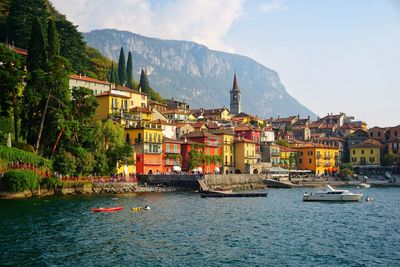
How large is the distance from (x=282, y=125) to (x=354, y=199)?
103 m

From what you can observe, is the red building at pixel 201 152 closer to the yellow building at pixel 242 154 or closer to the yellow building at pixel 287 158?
the yellow building at pixel 242 154

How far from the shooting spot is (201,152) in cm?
9262

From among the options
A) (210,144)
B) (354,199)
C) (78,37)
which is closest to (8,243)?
(354,199)

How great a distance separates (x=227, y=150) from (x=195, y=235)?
69.6m

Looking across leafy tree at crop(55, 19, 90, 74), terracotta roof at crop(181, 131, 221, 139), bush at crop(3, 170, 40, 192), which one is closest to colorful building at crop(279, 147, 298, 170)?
terracotta roof at crop(181, 131, 221, 139)

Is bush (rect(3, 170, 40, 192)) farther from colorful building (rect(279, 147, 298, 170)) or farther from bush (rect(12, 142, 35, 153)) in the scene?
colorful building (rect(279, 147, 298, 170))

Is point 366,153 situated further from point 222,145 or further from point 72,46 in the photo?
point 72,46

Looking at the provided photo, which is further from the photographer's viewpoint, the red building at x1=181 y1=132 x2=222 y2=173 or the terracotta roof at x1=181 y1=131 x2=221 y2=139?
the terracotta roof at x1=181 y1=131 x2=221 y2=139

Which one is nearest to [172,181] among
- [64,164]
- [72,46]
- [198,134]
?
[64,164]

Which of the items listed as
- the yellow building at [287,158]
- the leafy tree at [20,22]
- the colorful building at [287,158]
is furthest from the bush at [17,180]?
the yellow building at [287,158]

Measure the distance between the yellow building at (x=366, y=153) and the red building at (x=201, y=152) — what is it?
4754 centimetres

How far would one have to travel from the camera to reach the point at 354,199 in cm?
6300

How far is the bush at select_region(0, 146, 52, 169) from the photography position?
56344 mm

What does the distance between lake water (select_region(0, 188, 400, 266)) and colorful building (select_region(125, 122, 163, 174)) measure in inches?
1131
